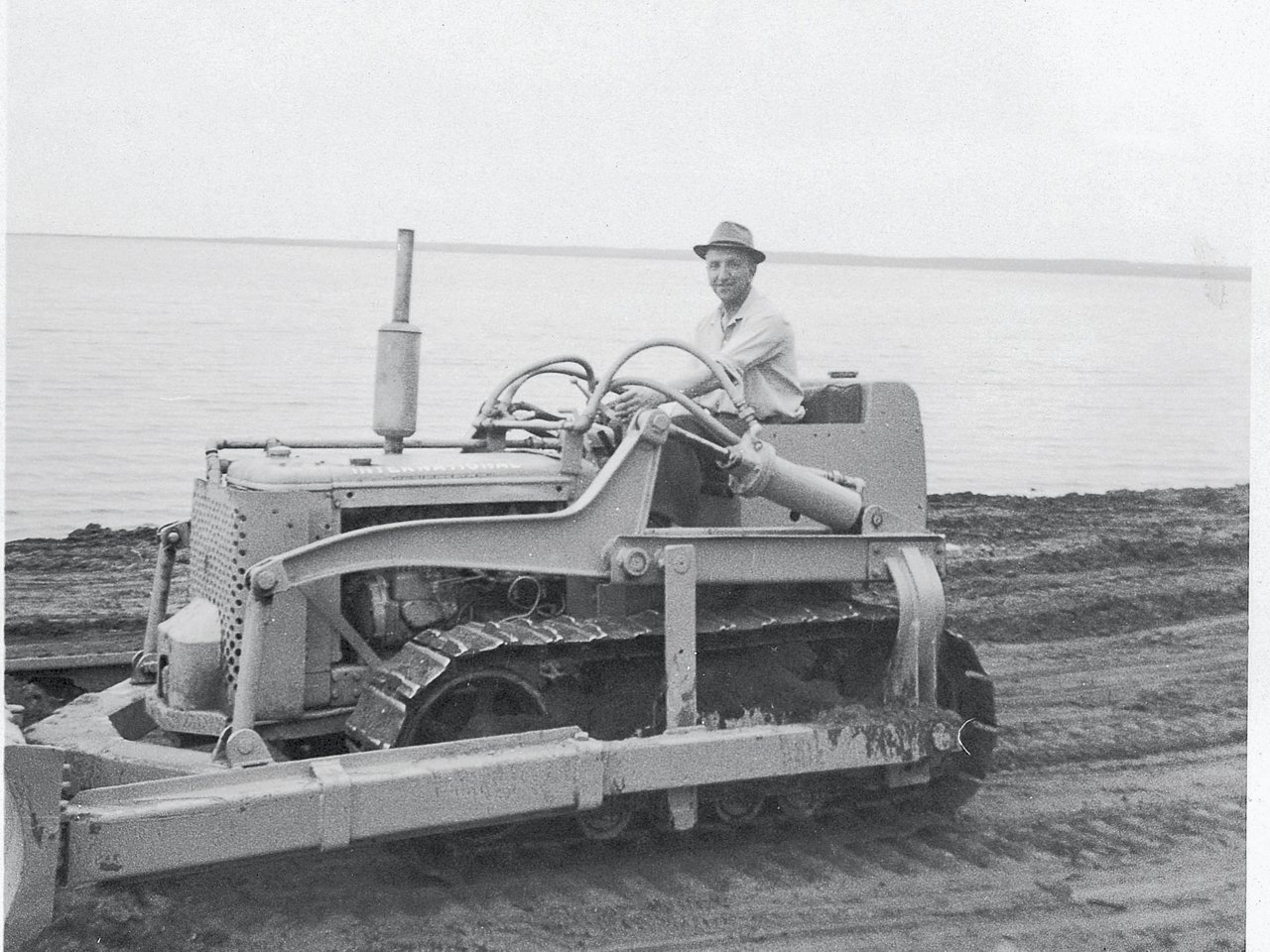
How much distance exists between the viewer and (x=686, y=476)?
5.74 m

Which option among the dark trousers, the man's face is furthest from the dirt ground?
the man's face

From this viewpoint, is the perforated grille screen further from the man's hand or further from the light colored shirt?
the light colored shirt

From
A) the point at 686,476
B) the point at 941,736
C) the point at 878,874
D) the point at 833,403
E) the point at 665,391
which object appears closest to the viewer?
the point at 665,391

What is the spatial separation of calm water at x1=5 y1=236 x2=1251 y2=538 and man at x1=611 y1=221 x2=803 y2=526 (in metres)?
1.45

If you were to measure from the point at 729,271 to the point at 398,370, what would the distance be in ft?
5.11

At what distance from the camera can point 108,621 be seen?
8.52 m

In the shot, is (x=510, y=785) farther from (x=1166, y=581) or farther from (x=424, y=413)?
(x=1166, y=581)

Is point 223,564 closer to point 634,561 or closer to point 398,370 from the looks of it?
point 398,370

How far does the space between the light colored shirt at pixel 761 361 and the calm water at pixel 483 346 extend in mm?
1620

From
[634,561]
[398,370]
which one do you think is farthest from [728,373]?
[398,370]

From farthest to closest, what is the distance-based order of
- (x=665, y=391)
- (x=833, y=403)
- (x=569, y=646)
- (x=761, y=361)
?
(x=833, y=403)
(x=761, y=361)
(x=665, y=391)
(x=569, y=646)

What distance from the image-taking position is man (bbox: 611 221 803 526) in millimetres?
5703

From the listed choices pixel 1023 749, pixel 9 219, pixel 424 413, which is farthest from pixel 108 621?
pixel 1023 749

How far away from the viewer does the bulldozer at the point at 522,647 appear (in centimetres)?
467
